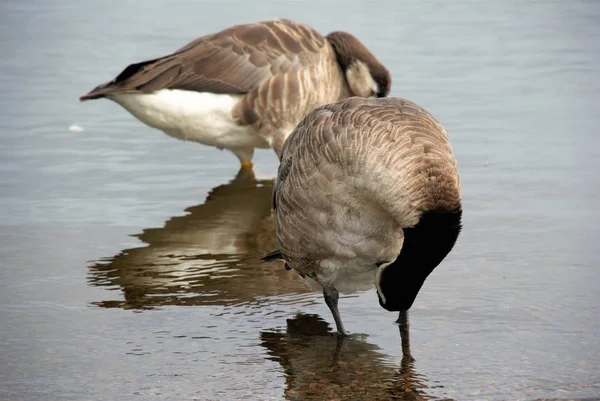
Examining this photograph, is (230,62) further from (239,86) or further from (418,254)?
(418,254)

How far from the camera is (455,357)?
540 cm

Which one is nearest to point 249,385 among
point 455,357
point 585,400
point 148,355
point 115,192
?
point 148,355

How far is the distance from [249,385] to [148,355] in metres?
0.61

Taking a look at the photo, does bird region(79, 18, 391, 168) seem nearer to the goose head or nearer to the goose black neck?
the goose head

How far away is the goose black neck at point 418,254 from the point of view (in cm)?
489

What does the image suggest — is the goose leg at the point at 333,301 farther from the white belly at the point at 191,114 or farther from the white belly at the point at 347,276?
the white belly at the point at 191,114

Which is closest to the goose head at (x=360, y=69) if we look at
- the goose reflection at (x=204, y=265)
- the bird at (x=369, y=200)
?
the goose reflection at (x=204, y=265)

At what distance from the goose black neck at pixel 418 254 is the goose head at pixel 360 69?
4.33 m

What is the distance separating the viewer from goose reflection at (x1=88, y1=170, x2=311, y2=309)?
20.7 ft

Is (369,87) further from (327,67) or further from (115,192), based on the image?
(115,192)

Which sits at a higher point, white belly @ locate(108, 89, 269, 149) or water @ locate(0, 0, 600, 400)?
white belly @ locate(108, 89, 269, 149)

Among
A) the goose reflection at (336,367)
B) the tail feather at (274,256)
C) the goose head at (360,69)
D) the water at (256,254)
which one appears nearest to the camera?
the goose reflection at (336,367)

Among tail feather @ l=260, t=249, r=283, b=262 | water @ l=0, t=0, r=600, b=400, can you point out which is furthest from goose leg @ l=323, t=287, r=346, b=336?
tail feather @ l=260, t=249, r=283, b=262

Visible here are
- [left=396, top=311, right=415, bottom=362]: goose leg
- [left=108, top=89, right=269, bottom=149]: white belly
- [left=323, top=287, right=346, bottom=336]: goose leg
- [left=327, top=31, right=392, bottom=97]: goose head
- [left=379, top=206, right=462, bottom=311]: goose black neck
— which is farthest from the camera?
[left=327, top=31, right=392, bottom=97]: goose head
